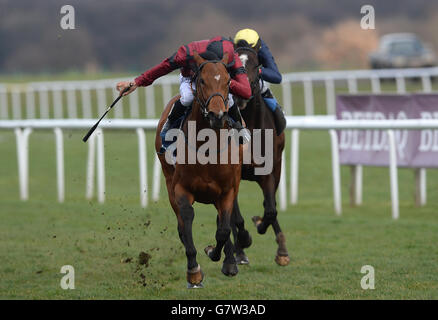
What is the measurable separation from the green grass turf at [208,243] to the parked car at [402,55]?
1519 centimetres

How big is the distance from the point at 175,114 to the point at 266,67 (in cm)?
119

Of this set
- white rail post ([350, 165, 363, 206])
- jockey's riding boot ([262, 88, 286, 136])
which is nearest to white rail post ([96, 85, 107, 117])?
white rail post ([350, 165, 363, 206])

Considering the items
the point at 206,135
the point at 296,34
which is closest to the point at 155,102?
the point at 296,34

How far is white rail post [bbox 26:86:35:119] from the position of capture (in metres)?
26.7

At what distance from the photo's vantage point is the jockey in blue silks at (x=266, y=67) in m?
7.46

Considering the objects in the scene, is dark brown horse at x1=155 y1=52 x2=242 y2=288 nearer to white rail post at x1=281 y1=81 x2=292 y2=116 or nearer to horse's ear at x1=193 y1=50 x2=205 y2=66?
horse's ear at x1=193 y1=50 x2=205 y2=66

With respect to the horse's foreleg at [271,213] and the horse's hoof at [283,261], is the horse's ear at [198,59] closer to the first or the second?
the horse's foreleg at [271,213]

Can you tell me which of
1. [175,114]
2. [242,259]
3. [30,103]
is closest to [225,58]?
[175,114]

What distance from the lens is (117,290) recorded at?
698 centimetres

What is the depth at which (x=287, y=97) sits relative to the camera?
23328 millimetres

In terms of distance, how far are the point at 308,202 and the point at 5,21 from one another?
3577cm

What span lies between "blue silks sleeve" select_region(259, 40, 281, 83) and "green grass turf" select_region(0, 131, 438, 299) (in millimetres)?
1544

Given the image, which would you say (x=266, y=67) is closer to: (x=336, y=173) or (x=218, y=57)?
(x=218, y=57)

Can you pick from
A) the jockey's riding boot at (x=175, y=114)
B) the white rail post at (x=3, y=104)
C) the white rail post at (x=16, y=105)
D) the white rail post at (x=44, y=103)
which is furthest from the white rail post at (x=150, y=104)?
the jockey's riding boot at (x=175, y=114)
